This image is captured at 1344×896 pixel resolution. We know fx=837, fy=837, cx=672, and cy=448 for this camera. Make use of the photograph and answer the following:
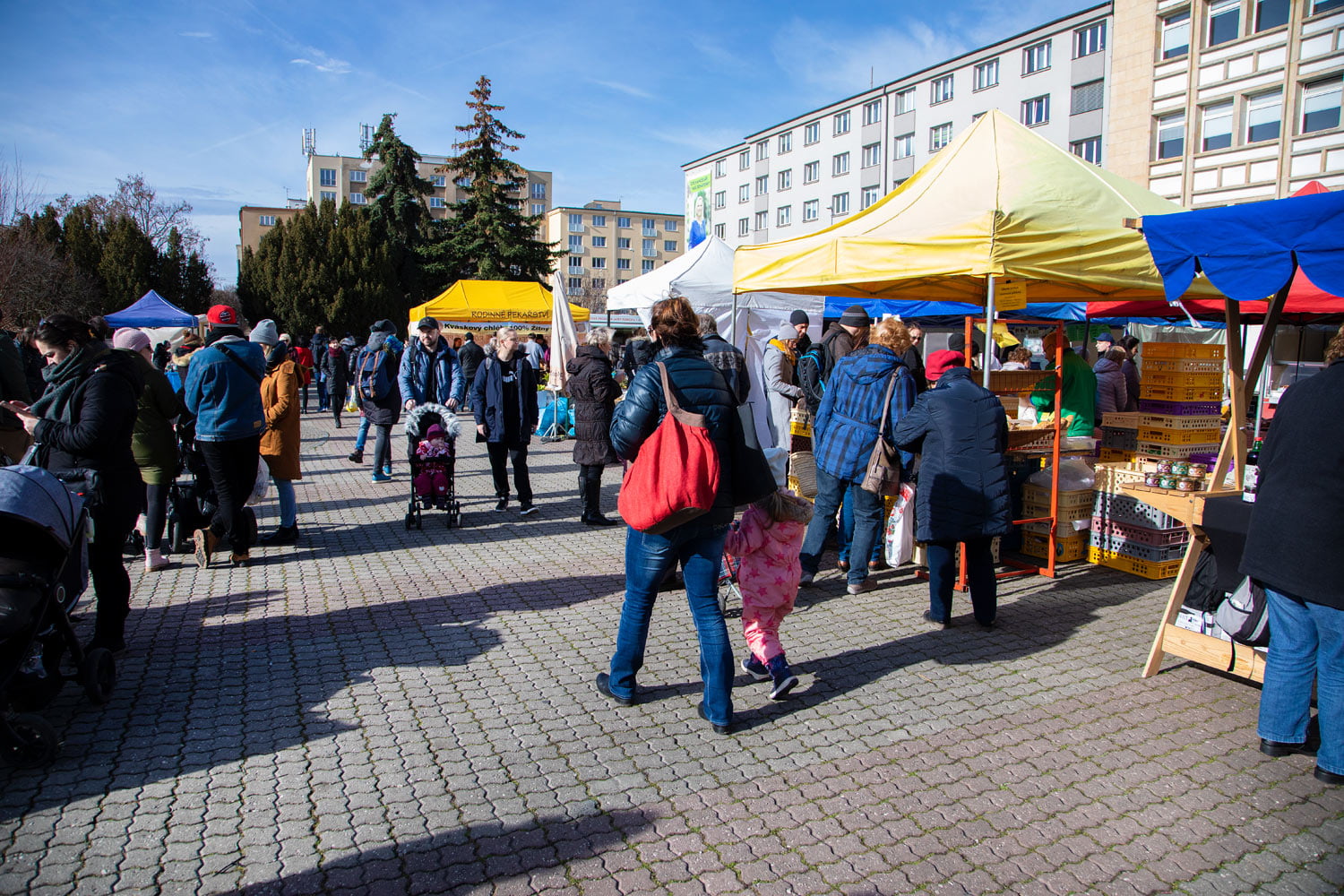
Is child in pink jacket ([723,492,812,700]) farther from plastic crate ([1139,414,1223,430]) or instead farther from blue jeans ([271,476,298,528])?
blue jeans ([271,476,298,528])

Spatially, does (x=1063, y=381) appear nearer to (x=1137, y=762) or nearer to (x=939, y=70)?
(x=1137, y=762)

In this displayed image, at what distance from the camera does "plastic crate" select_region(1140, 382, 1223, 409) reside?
7.19m

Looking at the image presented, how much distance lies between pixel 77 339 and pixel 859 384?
493 cm

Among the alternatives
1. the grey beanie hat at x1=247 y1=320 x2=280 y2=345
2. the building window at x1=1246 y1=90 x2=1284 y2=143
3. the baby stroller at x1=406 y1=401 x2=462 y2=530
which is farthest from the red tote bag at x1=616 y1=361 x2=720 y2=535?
the building window at x1=1246 y1=90 x2=1284 y2=143

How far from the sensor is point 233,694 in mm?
4434

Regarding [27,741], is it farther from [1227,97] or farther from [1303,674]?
[1227,97]

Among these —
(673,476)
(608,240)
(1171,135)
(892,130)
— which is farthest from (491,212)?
(608,240)

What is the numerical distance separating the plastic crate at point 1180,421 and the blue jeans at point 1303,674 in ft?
12.9

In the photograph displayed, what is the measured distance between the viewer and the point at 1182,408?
23.7 ft

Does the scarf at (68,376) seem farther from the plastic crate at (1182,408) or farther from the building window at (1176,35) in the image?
the building window at (1176,35)

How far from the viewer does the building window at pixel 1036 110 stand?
40.3m

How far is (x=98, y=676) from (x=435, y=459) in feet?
14.5

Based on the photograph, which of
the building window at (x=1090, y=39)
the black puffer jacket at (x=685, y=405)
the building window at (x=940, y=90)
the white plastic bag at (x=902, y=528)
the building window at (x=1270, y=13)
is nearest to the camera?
the black puffer jacket at (x=685, y=405)

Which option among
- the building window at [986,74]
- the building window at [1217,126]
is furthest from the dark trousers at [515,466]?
the building window at [986,74]
